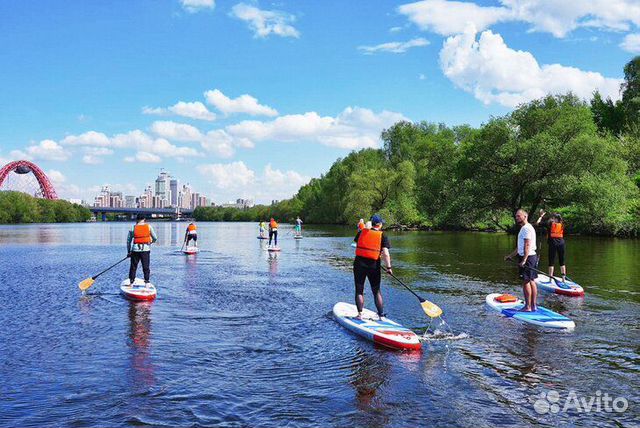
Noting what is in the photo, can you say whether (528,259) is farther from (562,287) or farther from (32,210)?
(32,210)

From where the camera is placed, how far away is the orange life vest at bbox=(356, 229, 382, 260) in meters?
11.4

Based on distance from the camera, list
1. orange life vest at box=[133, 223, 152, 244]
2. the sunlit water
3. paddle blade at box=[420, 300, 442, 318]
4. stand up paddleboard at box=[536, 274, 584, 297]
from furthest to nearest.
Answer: stand up paddleboard at box=[536, 274, 584, 297] → orange life vest at box=[133, 223, 152, 244] → paddle blade at box=[420, 300, 442, 318] → the sunlit water

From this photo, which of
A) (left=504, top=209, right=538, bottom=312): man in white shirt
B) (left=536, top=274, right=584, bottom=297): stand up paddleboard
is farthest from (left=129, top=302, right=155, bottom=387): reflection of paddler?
(left=536, top=274, right=584, bottom=297): stand up paddleboard

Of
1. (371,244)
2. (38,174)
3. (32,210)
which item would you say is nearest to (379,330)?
(371,244)

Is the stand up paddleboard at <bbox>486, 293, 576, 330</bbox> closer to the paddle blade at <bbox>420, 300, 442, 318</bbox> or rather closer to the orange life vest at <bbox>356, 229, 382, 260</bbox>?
the paddle blade at <bbox>420, 300, 442, 318</bbox>

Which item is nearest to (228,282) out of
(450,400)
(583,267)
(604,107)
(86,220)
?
(450,400)

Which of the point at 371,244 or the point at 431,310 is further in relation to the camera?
the point at 431,310

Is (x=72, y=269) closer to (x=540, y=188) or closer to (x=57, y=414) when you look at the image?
(x=57, y=414)

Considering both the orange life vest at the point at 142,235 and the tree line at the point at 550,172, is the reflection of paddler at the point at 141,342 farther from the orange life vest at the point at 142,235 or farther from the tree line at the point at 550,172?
the tree line at the point at 550,172

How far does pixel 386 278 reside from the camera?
21.5 metres

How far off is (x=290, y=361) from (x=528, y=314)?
663cm

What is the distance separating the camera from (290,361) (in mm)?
9398

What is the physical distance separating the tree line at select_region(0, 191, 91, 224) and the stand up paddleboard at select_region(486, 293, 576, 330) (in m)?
154

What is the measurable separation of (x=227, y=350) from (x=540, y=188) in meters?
43.9
